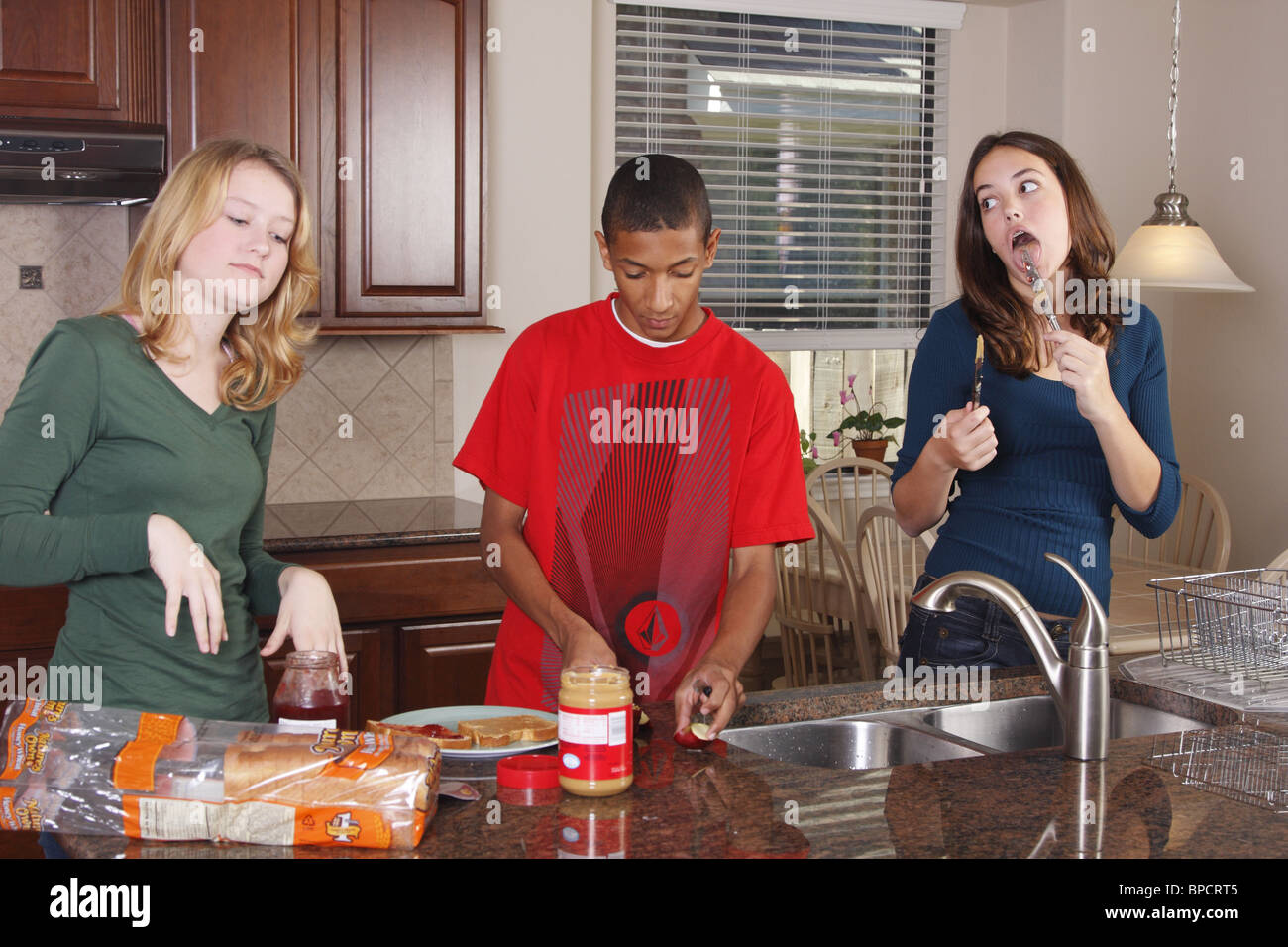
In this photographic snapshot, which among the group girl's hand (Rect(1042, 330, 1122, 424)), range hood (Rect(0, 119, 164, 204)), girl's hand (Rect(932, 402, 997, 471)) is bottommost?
girl's hand (Rect(932, 402, 997, 471))

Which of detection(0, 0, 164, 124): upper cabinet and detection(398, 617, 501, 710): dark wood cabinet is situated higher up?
detection(0, 0, 164, 124): upper cabinet

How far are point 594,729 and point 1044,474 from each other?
87 centimetres

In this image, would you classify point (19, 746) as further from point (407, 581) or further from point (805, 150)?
point (805, 150)

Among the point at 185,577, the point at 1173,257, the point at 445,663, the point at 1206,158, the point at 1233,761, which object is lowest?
the point at 445,663

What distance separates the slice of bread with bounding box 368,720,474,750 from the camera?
1.31 meters

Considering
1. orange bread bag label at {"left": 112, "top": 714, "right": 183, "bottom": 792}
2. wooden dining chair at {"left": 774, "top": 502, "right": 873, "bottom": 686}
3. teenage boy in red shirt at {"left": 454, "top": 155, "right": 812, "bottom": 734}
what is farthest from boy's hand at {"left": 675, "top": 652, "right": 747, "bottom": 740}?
wooden dining chair at {"left": 774, "top": 502, "right": 873, "bottom": 686}

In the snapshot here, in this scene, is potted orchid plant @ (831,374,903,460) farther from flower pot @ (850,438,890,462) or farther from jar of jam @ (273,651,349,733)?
jar of jam @ (273,651,349,733)

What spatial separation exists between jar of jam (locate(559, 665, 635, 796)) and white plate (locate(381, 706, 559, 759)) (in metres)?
0.14

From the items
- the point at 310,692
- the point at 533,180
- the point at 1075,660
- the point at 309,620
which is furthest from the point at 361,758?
the point at 533,180

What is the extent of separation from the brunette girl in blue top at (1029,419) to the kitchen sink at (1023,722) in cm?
11

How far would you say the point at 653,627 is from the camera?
174 centimetres

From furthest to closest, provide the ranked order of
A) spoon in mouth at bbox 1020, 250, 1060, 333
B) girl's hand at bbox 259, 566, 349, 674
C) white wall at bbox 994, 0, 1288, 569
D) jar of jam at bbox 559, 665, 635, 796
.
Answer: white wall at bbox 994, 0, 1288, 569, spoon in mouth at bbox 1020, 250, 1060, 333, girl's hand at bbox 259, 566, 349, 674, jar of jam at bbox 559, 665, 635, 796

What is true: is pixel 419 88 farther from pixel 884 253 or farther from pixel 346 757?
pixel 346 757
